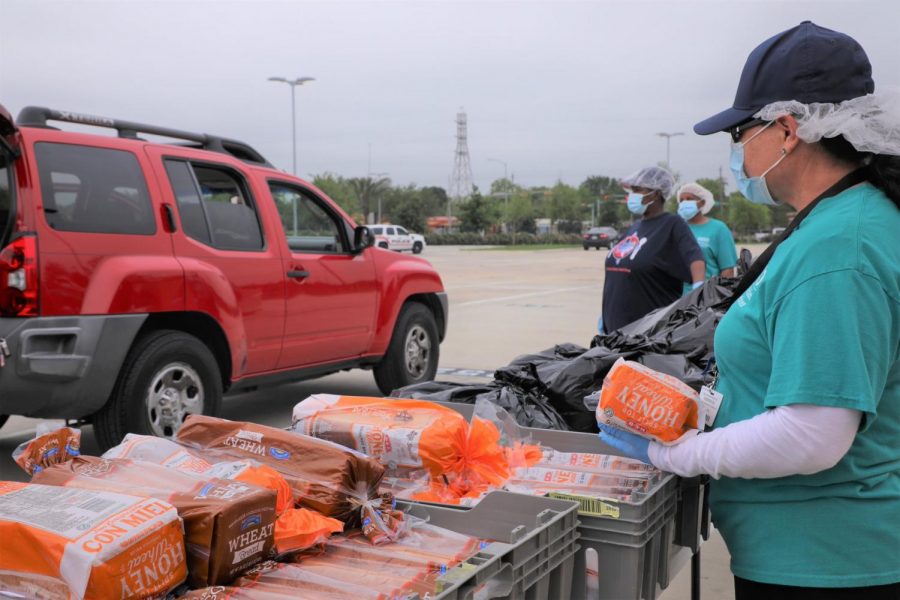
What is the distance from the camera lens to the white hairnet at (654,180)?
18.9 feet

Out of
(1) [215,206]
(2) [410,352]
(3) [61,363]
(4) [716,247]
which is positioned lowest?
(2) [410,352]

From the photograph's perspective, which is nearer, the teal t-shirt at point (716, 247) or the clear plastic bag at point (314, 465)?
the clear plastic bag at point (314, 465)

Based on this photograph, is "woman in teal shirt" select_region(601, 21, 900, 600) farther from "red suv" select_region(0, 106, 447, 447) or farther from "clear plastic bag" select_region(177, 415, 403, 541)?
"red suv" select_region(0, 106, 447, 447)

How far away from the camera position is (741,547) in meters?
1.88

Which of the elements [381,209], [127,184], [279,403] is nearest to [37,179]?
[127,184]

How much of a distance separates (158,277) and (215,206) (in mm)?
907

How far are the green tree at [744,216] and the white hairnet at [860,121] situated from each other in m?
79.4

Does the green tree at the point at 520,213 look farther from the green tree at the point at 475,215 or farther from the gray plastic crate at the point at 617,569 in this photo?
the gray plastic crate at the point at 617,569

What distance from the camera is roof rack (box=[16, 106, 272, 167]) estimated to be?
499 centimetres

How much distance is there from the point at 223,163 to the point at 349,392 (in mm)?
2840

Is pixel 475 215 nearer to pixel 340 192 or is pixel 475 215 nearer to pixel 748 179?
pixel 340 192

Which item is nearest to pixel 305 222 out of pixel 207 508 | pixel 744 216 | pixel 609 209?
pixel 207 508

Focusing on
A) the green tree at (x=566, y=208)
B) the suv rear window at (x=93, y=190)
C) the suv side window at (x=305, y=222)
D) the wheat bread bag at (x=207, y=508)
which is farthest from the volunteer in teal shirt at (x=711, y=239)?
the green tree at (x=566, y=208)

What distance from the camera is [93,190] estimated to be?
4984mm
